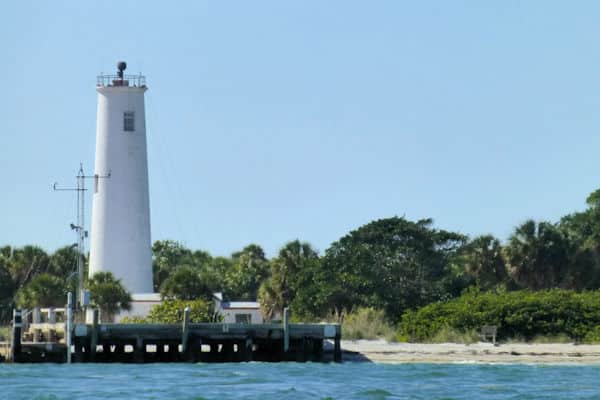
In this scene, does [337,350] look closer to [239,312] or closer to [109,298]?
[109,298]

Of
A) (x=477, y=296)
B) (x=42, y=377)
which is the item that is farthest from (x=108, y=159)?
(x=42, y=377)

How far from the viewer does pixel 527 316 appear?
61.3 metres

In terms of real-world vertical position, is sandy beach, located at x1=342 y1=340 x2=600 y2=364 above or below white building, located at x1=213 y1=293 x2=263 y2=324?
below

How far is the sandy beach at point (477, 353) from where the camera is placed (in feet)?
187

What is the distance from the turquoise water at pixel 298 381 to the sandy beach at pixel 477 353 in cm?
139

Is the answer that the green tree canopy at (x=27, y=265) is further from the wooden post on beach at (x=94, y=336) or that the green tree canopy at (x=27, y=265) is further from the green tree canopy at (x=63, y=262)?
the wooden post on beach at (x=94, y=336)

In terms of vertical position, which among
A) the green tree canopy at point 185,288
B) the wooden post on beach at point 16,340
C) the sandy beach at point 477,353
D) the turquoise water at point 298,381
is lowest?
the turquoise water at point 298,381

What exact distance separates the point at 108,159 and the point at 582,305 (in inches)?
828

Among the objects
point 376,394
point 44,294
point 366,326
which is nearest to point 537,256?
point 366,326

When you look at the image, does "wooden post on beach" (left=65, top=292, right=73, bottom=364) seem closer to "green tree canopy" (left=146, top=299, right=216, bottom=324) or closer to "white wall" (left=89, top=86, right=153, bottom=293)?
"green tree canopy" (left=146, top=299, right=216, bottom=324)

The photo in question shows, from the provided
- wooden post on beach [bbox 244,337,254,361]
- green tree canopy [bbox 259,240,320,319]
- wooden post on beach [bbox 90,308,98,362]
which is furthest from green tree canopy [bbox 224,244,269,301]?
wooden post on beach [bbox 90,308,98,362]

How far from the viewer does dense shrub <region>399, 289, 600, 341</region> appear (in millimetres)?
61500

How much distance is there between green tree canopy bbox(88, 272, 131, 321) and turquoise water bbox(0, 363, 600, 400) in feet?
39.6

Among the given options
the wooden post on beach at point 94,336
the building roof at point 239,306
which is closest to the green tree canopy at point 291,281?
the building roof at point 239,306
